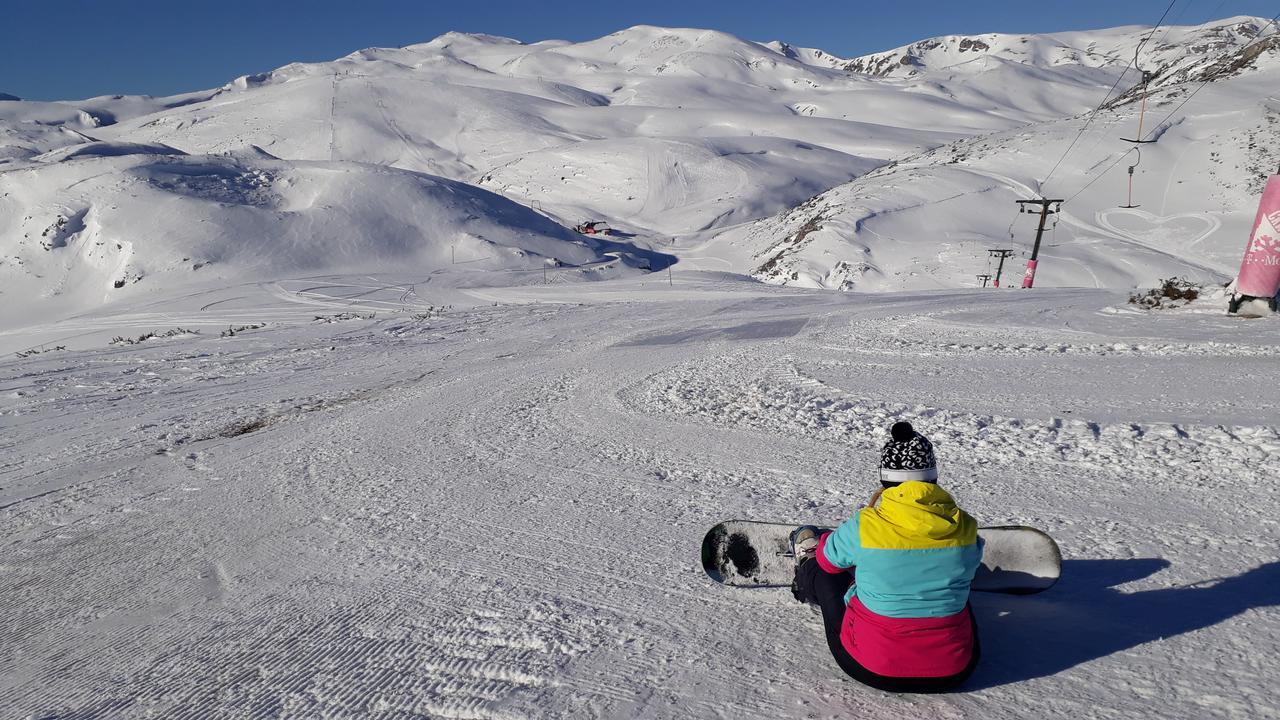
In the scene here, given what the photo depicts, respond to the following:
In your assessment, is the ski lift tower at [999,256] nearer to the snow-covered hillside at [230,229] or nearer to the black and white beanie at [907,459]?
the snow-covered hillside at [230,229]

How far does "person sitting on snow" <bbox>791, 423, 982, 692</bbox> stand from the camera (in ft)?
9.83

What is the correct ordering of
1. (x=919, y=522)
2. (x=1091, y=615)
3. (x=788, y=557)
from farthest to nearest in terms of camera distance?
1. (x=788, y=557)
2. (x=1091, y=615)
3. (x=919, y=522)

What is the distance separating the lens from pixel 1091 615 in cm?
372

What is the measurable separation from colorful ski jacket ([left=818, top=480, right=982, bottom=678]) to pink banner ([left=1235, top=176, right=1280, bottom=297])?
11895 millimetres

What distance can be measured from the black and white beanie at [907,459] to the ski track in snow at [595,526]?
942 millimetres

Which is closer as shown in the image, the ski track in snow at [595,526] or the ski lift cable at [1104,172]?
the ski track in snow at [595,526]

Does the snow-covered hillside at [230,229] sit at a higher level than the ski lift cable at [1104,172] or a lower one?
lower

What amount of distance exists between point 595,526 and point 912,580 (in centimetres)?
266

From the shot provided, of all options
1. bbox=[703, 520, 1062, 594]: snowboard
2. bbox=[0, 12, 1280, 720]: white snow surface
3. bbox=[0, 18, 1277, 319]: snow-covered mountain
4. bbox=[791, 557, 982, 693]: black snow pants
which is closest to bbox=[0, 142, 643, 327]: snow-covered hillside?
→ bbox=[0, 18, 1277, 319]: snow-covered mountain

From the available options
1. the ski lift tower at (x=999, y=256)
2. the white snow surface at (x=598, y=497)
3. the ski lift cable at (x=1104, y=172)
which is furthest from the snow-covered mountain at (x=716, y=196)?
the white snow surface at (x=598, y=497)

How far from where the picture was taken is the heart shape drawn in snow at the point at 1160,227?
46.1m

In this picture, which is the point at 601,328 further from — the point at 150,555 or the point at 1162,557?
the point at 1162,557

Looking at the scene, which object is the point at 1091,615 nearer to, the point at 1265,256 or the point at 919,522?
the point at 919,522

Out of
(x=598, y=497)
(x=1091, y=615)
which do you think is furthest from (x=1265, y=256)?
(x=598, y=497)
